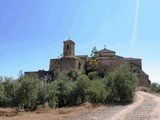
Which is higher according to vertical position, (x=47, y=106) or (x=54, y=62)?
(x=54, y=62)

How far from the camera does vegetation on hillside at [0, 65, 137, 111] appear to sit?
3678cm

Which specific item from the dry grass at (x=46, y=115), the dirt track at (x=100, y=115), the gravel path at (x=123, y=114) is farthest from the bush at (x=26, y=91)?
the gravel path at (x=123, y=114)

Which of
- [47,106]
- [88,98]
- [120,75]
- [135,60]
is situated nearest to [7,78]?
[47,106]

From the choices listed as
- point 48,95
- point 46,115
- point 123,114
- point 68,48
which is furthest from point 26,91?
point 68,48

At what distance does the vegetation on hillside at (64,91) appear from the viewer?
3678cm

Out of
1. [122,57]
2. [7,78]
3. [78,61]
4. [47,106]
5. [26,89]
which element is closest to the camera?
[26,89]

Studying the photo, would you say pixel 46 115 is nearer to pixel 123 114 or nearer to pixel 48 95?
pixel 123 114

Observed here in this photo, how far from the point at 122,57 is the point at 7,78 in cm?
4629

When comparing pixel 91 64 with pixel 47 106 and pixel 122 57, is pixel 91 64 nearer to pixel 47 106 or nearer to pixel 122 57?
pixel 122 57

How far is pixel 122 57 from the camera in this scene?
3268 inches

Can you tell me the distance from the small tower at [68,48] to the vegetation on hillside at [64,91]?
121 feet

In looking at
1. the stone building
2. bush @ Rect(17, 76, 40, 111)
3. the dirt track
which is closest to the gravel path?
the dirt track

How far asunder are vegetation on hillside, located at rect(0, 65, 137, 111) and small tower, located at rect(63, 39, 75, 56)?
3688 centimetres

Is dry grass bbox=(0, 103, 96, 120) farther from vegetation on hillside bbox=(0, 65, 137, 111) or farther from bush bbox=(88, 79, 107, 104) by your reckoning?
bush bbox=(88, 79, 107, 104)
